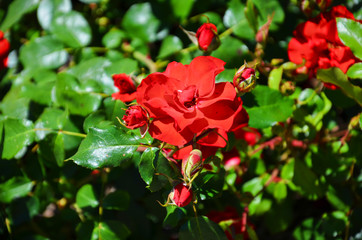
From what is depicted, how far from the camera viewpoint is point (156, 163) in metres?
0.73

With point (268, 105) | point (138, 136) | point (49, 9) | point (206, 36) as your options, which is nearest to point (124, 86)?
point (138, 136)

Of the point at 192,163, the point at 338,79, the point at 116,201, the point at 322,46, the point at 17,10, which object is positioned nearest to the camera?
the point at 192,163

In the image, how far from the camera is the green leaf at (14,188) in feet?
3.67

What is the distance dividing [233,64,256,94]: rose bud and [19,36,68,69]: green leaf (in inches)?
32.3

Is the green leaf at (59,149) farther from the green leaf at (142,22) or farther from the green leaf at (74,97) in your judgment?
the green leaf at (142,22)

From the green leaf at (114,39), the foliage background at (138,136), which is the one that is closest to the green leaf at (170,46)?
the foliage background at (138,136)

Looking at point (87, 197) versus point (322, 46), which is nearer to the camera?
point (322, 46)

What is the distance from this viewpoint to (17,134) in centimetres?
100

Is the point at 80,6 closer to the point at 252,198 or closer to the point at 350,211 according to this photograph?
the point at 252,198

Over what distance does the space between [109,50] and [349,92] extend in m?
0.83

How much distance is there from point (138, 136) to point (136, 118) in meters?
0.11

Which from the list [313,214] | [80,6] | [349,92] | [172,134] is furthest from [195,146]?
[80,6]

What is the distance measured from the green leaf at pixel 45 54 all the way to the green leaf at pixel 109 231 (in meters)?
0.62

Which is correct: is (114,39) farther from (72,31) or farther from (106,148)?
(106,148)
